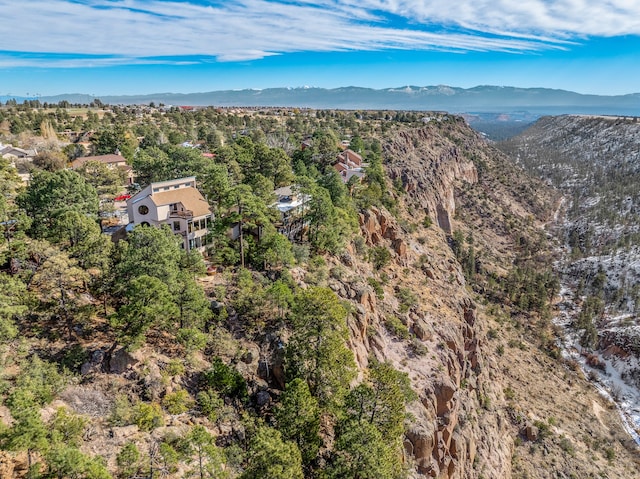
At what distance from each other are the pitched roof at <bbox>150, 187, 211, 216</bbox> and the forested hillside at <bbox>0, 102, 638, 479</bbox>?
6.65 feet

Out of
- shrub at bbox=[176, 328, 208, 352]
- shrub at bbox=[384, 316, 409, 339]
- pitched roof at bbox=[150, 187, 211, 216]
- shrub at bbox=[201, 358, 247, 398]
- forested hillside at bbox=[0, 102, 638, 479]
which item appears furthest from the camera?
shrub at bbox=[384, 316, 409, 339]

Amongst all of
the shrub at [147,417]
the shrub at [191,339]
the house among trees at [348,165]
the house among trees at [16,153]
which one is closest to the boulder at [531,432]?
the shrub at [191,339]

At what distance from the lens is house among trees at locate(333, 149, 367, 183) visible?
246ft

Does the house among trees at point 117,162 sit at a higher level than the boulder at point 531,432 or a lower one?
higher

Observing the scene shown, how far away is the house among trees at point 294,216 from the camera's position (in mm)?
48438

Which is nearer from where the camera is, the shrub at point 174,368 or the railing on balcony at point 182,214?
the shrub at point 174,368

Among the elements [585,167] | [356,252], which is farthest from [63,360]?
[585,167]

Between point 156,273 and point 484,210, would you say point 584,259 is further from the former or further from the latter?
point 156,273

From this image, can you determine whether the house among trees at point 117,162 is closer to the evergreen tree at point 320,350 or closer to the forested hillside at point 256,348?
the forested hillside at point 256,348

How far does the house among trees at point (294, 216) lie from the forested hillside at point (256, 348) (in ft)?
3.57

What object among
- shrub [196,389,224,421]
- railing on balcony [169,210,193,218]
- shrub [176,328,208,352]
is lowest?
shrub [196,389,224,421]

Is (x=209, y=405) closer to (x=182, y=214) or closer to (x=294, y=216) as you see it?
(x=182, y=214)

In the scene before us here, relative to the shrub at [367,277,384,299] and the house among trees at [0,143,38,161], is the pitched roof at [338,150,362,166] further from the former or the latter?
the house among trees at [0,143,38,161]

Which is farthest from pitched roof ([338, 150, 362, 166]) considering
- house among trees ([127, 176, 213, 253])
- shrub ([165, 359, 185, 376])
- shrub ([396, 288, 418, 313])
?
shrub ([165, 359, 185, 376])
